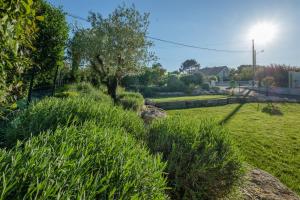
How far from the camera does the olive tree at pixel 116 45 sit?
1478 centimetres

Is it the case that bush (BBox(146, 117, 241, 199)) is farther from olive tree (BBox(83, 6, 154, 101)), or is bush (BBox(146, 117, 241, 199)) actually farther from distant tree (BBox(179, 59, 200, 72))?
distant tree (BBox(179, 59, 200, 72))

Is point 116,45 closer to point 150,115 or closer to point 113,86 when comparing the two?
point 113,86

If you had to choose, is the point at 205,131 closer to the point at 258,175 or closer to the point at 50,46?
the point at 258,175

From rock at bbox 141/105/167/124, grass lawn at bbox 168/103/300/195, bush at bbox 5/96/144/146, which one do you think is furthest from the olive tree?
bush at bbox 5/96/144/146

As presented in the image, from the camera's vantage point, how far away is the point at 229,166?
3.71 metres

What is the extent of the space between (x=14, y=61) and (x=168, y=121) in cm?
272

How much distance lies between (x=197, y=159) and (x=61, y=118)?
6.73 feet

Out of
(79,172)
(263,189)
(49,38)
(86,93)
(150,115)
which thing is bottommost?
(263,189)

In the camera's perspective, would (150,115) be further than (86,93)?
No

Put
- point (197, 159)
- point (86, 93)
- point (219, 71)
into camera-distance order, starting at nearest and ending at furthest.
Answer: point (197, 159) → point (86, 93) → point (219, 71)

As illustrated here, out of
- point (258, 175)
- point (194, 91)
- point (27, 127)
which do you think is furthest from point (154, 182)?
point (194, 91)

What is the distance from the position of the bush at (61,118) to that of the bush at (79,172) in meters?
1.30

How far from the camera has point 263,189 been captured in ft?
15.7

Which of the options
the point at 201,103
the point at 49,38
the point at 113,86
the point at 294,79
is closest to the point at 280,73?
the point at 294,79
